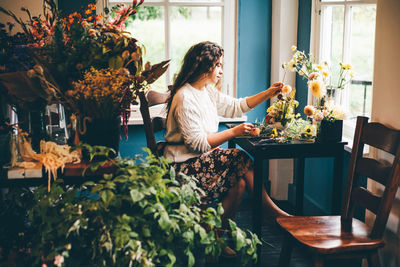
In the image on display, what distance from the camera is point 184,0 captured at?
3.74 metres

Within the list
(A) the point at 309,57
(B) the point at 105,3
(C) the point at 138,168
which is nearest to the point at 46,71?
(C) the point at 138,168

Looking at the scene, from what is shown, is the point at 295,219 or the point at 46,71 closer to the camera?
the point at 46,71

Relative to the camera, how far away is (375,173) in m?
2.15

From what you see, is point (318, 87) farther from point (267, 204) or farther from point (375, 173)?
point (267, 204)

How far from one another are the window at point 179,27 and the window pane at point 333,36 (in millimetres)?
795

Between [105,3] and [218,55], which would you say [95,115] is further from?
[105,3]

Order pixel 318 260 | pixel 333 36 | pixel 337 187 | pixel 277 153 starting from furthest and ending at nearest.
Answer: pixel 333 36 < pixel 337 187 < pixel 277 153 < pixel 318 260

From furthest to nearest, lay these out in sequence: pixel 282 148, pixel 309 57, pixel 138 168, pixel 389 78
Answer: pixel 309 57
pixel 282 148
pixel 389 78
pixel 138 168

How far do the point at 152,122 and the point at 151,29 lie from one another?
1090 millimetres

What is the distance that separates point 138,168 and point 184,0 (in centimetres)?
238

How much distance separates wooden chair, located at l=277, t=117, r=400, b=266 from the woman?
53 centimetres

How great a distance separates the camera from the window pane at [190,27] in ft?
12.3

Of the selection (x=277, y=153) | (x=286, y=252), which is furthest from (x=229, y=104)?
(x=286, y=252)

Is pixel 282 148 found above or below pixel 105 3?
below
